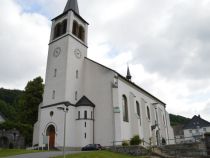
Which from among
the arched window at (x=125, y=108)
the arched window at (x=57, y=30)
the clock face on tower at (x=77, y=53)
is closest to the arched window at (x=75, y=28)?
the arched window at (x=57, y=30)

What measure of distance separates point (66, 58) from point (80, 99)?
5.69 m

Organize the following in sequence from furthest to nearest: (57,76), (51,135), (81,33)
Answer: (81,33) → (57,76) → (51,135)

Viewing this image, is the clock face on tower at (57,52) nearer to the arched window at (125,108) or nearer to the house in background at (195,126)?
the arched window at (125,108)

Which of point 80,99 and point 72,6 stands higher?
point 72,6

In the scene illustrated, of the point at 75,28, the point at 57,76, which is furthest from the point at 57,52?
the point at 75,28

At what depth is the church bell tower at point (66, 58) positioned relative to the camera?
2928cm

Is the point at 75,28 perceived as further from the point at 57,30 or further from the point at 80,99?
the point at 80,99

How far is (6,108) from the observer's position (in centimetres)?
7762

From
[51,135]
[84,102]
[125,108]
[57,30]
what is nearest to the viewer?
[51,135]

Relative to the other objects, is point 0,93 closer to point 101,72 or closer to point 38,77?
point 38,77

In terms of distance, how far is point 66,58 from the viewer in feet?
99.9

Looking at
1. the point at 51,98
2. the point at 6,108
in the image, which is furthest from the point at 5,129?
the point at 6,108

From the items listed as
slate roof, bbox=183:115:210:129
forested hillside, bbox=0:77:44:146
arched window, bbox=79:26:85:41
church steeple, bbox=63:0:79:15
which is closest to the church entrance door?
forested hillside, bbox=0:77:44:146

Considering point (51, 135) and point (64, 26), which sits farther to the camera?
Result: point (64, 26)
